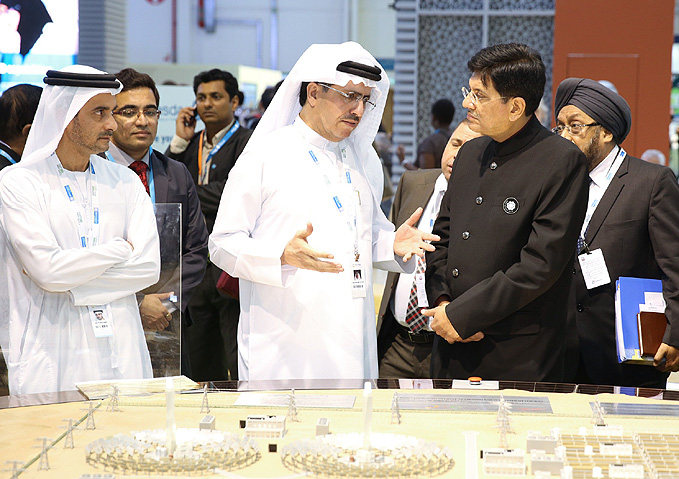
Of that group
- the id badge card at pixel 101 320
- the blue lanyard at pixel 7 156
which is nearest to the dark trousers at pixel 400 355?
the id badge card at pixel 101 320

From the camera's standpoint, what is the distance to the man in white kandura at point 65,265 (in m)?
2.46

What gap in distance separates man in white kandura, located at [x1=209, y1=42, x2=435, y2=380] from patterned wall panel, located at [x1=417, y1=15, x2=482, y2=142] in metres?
4.81

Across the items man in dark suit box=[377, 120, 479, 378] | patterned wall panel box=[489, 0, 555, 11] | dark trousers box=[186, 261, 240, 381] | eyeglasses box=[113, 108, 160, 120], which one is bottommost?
dark trousers box=[186, 261, 240, 381]

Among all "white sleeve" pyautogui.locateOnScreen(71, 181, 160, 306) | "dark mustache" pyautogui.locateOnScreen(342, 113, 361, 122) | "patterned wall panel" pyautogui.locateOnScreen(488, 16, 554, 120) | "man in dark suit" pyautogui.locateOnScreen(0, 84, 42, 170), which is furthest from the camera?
"patterned wall panel" pyautogui.locateOnScreen(488, 16, 554, 120)

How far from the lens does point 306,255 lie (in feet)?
7.97

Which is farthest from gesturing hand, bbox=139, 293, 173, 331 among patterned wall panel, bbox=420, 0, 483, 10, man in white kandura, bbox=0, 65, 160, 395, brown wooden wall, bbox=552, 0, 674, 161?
patterned wall panel, bbox=420, 0, 483, 10

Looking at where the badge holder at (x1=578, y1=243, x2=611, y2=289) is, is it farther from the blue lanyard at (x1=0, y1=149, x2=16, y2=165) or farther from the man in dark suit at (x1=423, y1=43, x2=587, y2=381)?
the blue lanyard at (x1=0, y1=149, x2=16, y2=165)

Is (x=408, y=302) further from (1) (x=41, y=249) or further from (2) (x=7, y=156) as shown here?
(2) (x=7, y=156)

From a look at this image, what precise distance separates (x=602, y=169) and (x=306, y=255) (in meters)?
1.29

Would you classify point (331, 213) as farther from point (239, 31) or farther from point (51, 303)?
point (239, 31)

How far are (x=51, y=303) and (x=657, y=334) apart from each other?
197 centimetres

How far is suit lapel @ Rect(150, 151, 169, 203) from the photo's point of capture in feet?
11.4

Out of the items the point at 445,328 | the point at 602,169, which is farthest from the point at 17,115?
the point at 602,169

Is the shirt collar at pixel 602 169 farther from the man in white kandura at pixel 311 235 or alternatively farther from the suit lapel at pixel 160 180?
Result: the suit lapel at pixel 160 180
